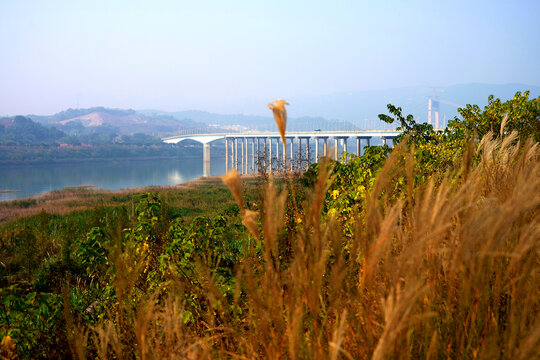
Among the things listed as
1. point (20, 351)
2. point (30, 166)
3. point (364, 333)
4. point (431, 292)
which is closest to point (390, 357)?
point (364, 333)

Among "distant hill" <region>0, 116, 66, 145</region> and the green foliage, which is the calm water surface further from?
"distant hill" <region>0, 116, 66, 145</region>

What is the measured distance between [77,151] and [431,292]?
116 meters

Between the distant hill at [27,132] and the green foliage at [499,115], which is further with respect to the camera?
the distant hill at [27,132]

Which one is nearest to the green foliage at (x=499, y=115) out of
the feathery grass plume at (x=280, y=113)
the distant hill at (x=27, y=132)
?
the feathery grass plume at (x=280, y=113)

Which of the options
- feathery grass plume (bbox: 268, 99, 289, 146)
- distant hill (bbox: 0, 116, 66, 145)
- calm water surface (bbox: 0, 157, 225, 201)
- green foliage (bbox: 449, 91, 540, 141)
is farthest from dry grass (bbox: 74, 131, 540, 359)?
distant hill (bbox: 0, 116, 66, 145)

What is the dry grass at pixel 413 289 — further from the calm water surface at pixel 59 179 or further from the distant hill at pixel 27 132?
the distant hill at pixel 27 132

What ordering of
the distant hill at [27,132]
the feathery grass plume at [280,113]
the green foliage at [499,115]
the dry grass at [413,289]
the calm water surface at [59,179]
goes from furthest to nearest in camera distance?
the distant hill at [27,132]
the calm water surface at [59,179]
the green foliage at [499,115]
the feathery grass plume at [280,113]
the dry grass at [413,289]

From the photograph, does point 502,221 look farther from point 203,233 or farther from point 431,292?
point 203,233

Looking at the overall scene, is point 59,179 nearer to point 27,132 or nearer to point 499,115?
point 499,115

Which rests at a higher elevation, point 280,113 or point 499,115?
point 499,115

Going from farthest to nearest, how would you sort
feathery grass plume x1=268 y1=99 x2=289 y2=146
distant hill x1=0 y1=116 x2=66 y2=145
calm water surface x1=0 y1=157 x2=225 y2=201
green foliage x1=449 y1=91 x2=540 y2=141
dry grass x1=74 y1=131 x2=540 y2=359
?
1. distant hill x1=0 y1=116 x2=66 y2=145
2. calm water surface x1=0 y1=157 x2=225 y2=201
3. green foliage x1=449 y1=91 x2=540 y2=141
4. feathery grass plume x1=268 y1=99 x2=289 y2=146
5. dry grass x1=74 y1=131 x2=540 y2=359

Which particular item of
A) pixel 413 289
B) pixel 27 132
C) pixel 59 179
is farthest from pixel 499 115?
pixel 27 132

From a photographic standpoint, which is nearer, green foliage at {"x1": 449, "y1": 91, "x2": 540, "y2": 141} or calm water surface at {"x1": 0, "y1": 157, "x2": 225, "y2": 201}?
green foliage at {"x1": 449, "y1": 91, "x2": 540, "y2": 141}

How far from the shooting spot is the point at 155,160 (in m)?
114
